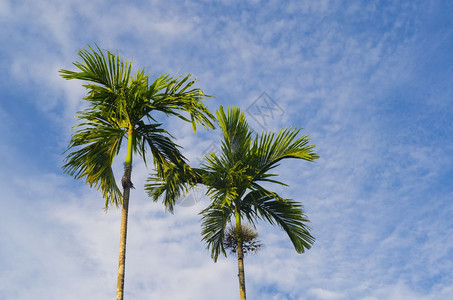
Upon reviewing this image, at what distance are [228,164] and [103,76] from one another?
4352mm

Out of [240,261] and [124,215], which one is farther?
[240,261]

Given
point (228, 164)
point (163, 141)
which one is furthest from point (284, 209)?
point (163, 141)

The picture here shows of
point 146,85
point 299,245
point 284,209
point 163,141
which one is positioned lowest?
point 299,245

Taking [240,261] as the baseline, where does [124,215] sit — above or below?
above

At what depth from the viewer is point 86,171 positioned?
9984mm

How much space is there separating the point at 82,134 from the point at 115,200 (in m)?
1.70

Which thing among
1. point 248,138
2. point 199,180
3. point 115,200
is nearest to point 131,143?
point 115,200

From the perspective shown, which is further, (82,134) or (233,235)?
(233,235)

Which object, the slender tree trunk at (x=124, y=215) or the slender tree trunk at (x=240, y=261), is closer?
the slender tree trunk at (x=124, y=215)

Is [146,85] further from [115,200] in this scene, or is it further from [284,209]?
[284,209]

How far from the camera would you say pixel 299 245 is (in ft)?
41.4

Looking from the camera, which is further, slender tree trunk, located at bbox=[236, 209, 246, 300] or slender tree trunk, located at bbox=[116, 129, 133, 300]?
slender tree trunk, located at bbox=[236, 209, 246, 300]

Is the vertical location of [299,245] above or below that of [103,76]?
below

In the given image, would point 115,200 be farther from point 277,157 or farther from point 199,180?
point 277,157
